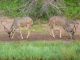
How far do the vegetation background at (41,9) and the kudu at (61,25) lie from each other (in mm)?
1954

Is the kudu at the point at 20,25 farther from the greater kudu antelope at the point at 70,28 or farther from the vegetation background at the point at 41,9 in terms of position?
the vegetation background at the point at 41,9

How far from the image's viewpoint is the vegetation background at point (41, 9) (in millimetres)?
19625

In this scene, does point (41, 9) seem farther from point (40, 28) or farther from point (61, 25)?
point (61, 25)

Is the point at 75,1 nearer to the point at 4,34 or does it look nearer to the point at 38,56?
the point at 4,34

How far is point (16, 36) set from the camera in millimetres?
17172

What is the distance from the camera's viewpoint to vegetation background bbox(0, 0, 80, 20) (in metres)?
19.6

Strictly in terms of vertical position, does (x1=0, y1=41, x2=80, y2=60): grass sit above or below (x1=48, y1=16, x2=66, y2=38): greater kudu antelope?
below

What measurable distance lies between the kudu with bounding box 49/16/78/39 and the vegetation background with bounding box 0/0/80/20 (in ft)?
6.41

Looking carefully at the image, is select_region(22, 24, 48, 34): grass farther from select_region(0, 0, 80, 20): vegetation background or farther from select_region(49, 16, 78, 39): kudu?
select_region(0, 0, 80, 20): vegetation background

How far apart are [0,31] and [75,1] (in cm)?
531

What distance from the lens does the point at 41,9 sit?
19766mm

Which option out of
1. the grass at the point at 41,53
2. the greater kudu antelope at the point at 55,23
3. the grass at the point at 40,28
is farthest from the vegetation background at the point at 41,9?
the grass at the point at 41,53

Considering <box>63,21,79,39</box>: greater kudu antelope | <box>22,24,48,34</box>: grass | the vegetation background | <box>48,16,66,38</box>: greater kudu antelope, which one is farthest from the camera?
the vegetation background

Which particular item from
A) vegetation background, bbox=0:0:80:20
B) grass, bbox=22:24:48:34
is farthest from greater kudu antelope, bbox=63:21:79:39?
vegetation background, bbox=0:0:80:20
